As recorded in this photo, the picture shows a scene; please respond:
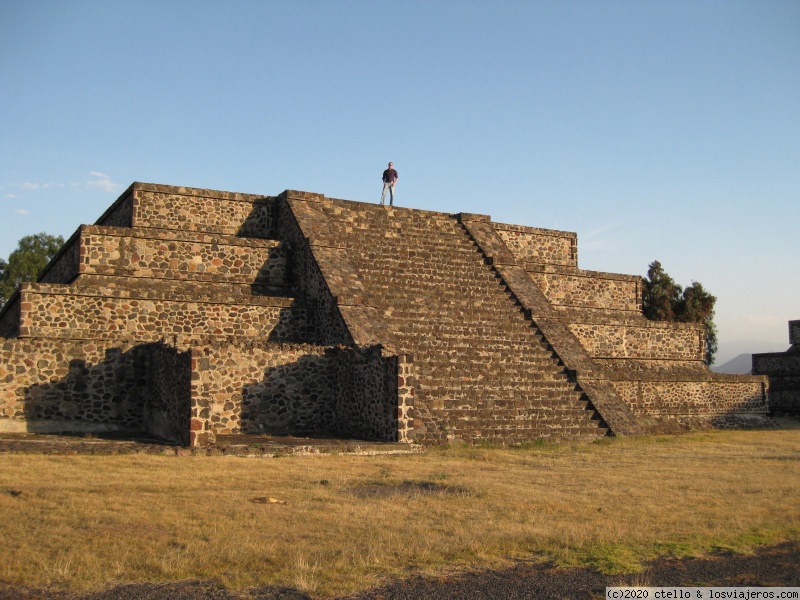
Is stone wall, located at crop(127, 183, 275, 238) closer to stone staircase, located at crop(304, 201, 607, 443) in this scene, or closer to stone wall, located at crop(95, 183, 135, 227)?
stone wall, located at crop(95, 183, 135, 227)

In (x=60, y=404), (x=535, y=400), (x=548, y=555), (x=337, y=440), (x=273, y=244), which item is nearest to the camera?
(x=548, y=555)

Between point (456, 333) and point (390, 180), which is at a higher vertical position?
point (390, 180)

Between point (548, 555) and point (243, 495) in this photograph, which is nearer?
point (548, 555)

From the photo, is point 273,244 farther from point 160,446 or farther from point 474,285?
point 160,446

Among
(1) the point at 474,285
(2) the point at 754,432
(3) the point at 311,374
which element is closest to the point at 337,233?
(1) the point at 474,285

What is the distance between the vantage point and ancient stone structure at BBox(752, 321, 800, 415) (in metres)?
29.4

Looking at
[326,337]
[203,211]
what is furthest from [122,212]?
[326,337]

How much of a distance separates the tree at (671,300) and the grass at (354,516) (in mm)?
27524

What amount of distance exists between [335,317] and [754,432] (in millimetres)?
11180

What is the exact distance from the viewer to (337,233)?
20734 mm

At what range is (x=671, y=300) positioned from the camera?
40.3 meters

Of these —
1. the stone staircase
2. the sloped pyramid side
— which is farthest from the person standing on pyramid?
the sloped pyramid side

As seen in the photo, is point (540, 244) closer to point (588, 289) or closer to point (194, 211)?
point (588, 289)

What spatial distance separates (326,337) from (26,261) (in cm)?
2900
